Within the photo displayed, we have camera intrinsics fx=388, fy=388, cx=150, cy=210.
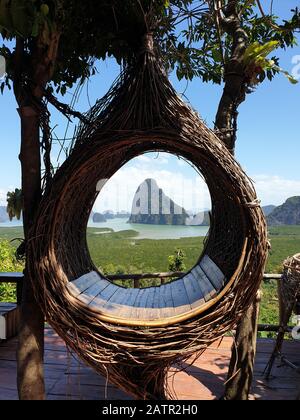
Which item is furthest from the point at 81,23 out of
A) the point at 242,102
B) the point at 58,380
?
the point at 58,380

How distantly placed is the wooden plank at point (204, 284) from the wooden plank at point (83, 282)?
0.55 metres

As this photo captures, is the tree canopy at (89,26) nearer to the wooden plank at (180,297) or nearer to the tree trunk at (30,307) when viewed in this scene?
the tree trunk at (30,307)

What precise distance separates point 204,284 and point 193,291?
0.21 feet

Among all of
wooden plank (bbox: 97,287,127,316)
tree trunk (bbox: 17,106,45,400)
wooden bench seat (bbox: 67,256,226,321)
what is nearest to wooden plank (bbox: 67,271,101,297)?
wooden bench seat (bbox: 67,256,226,321)

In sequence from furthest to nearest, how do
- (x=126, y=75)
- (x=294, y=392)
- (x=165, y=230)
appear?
1. (x=165, y=230)
2. (x=294, y=392)
3. (x=126, y=75)

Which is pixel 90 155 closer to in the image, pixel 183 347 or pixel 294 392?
pixel 183 347

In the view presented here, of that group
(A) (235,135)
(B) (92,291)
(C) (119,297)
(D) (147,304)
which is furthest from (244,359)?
(A) (235,135)

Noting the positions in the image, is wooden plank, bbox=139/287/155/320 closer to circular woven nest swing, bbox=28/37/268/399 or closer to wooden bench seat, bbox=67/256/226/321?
wooden bench seat, bbox=67/256/226/321

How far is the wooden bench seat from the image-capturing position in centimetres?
163

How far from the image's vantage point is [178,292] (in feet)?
6.60

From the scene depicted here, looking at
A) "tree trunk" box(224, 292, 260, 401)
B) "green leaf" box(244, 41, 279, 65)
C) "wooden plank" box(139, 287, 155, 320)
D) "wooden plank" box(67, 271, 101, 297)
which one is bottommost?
"tree trunk" box(224, 292, 260, 401)

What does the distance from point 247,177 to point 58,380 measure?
1731 mm

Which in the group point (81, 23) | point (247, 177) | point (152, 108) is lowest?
point (247, 177)

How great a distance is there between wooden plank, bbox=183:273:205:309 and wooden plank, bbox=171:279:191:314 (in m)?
0.02
